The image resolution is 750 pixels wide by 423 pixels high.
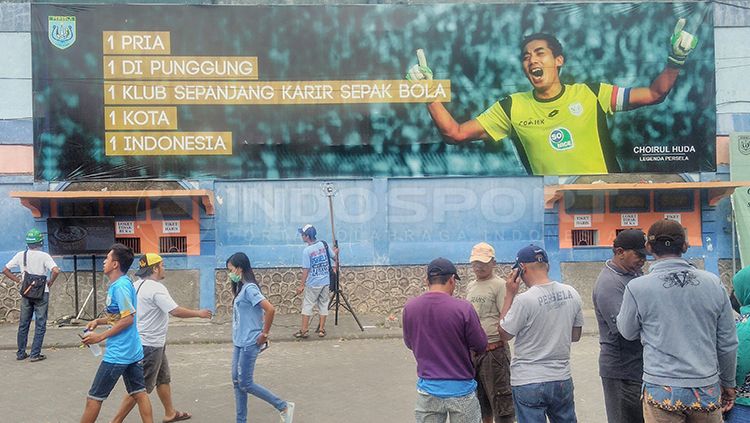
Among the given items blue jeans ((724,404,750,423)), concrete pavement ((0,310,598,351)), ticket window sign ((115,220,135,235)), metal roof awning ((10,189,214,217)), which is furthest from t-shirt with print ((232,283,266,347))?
ticket window sign ((115,220,135,235))

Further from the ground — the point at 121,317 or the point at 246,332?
the point at 121,317

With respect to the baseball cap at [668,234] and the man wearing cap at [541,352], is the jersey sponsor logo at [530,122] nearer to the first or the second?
the man wearing cap at [541,352]

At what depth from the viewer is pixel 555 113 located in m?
12.5

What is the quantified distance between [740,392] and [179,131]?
1073 cm

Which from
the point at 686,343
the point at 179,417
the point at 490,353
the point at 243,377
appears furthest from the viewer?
the point at 179,417

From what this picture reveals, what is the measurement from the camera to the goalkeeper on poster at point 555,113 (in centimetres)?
1253

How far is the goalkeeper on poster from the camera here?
12.5m

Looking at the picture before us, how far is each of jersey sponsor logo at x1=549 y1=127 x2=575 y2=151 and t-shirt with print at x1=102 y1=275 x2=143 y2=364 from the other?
926 centimetres

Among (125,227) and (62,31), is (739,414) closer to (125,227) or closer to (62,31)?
(125,227)

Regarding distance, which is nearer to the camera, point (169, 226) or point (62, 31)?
point (62, 31)

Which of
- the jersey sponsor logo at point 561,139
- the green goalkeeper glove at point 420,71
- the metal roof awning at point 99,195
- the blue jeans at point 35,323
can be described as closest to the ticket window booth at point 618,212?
the jersey sponsor logo at point 561,139

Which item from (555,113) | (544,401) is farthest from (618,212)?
(544,401)

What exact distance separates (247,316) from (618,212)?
29.8 ft

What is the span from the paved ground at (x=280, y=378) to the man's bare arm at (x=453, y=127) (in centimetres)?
401
